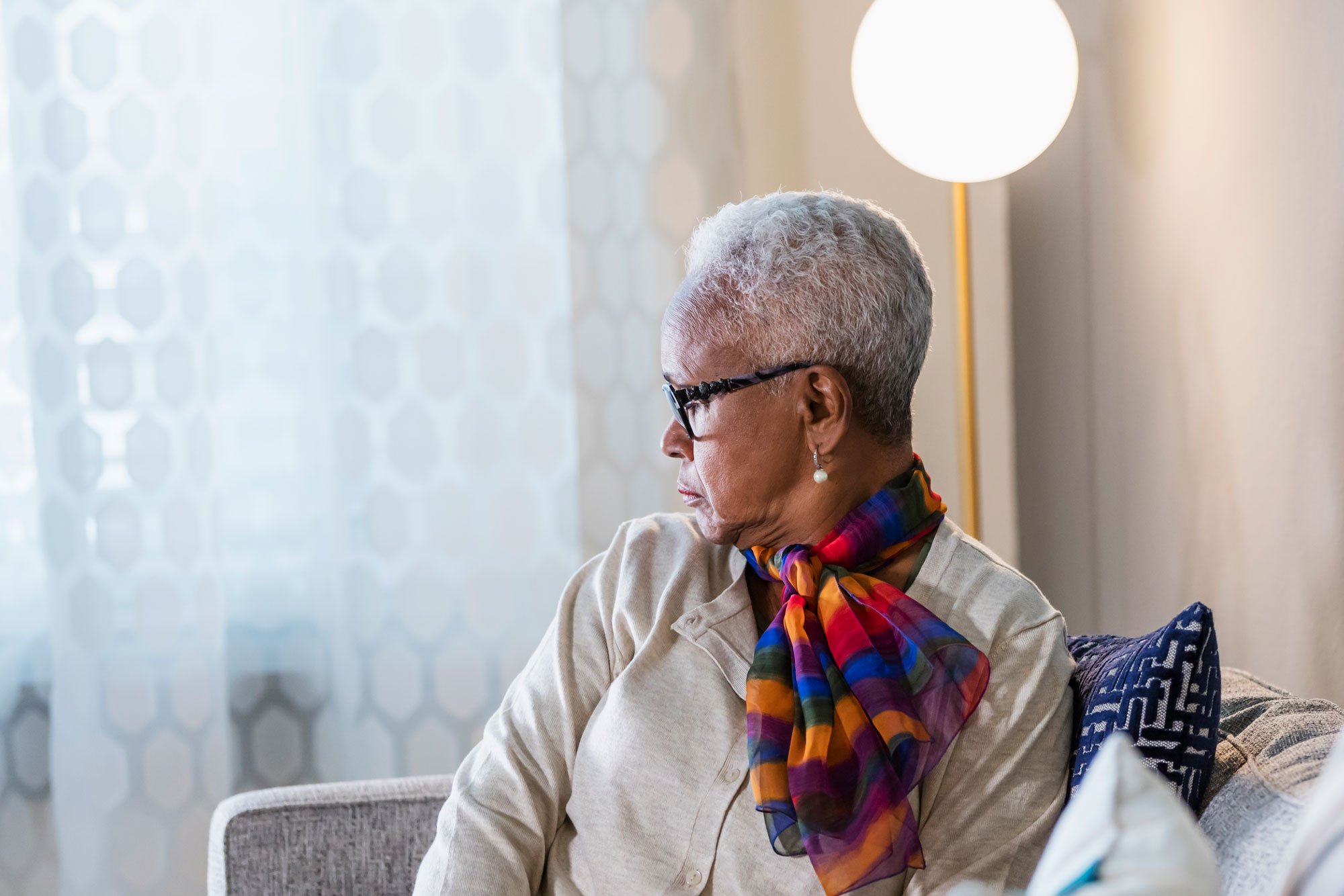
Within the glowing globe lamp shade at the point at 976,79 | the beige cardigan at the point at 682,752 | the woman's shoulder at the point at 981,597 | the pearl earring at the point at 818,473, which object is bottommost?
the beige cardigan at the point at 682,752

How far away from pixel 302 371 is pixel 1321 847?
225 centimetres

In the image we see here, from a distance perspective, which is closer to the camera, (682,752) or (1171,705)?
(1171,705)

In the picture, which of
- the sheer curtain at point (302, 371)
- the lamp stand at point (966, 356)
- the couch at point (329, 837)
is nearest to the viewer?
the couch at point (329, 837)

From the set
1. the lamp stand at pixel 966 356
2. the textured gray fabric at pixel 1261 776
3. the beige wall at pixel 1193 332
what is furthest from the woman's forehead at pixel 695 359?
the lamp stand at pixel 966 356

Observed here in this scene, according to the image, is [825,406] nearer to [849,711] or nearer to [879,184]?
[849,711]

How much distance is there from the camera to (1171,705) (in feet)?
3.50

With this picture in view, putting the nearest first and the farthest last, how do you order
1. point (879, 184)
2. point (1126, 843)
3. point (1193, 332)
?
point (1126, 843), point (1193, 332), point (879, 184)

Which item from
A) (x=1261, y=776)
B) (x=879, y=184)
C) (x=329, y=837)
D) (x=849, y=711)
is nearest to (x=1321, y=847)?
(x=1261, y=776)

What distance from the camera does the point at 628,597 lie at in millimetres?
1372

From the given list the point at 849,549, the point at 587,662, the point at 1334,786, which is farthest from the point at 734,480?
the point at 1334,786

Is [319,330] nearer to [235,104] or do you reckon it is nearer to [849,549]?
[235,104]

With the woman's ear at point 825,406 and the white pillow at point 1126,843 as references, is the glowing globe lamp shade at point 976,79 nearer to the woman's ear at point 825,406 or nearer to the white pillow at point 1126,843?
the woman's ear at point 825,406

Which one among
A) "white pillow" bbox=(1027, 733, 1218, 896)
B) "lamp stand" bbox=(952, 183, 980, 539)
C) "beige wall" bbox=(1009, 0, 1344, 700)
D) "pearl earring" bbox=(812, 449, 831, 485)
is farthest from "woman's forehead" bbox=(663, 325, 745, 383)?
"lamp stand" bbox=(952, 183, 980, 539)

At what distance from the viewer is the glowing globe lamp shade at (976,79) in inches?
80.9
